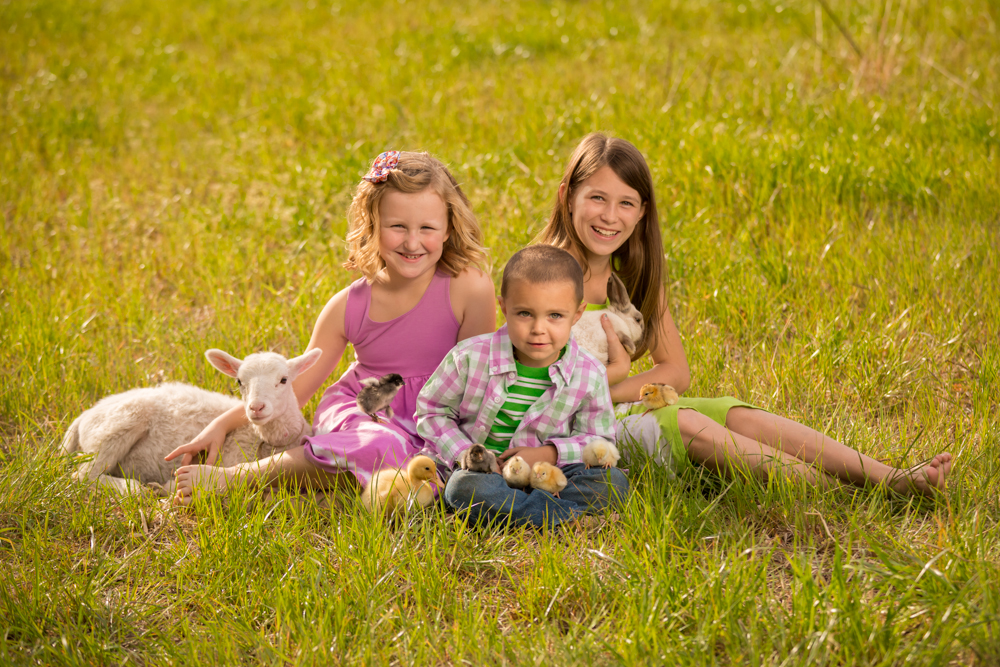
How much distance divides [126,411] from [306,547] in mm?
1226

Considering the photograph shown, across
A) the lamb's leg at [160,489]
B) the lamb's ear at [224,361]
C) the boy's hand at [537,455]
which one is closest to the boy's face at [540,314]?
the boy's hand at [537,455]

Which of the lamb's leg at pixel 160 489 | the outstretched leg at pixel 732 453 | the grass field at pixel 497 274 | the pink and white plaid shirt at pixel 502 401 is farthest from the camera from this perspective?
A: the lamb's leg at pixel 160 489

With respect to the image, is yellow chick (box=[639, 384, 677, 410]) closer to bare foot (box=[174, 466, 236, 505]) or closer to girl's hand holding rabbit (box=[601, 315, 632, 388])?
girl's hand holding rabbit (box=[601, 315, 632, 388])

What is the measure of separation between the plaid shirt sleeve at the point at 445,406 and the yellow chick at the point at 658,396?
0.78 metres

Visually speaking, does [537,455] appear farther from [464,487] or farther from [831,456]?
[831,456]

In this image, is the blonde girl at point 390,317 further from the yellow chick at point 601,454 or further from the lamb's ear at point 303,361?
the yellow chick at point 601,454

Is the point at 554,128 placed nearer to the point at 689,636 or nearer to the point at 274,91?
the point at 274,91

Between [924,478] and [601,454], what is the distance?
124 centimetres

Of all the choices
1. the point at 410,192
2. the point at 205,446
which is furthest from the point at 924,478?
the point at 205,446

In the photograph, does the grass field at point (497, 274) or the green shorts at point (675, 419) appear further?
the green shorts at point (675, 419)

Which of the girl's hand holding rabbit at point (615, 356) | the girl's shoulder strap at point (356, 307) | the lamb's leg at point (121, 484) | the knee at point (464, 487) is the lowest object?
the lamb's leg at point (121, 484)

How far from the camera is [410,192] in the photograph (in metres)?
3.36

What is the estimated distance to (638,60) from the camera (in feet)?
29.1

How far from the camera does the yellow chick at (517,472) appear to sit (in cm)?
290
